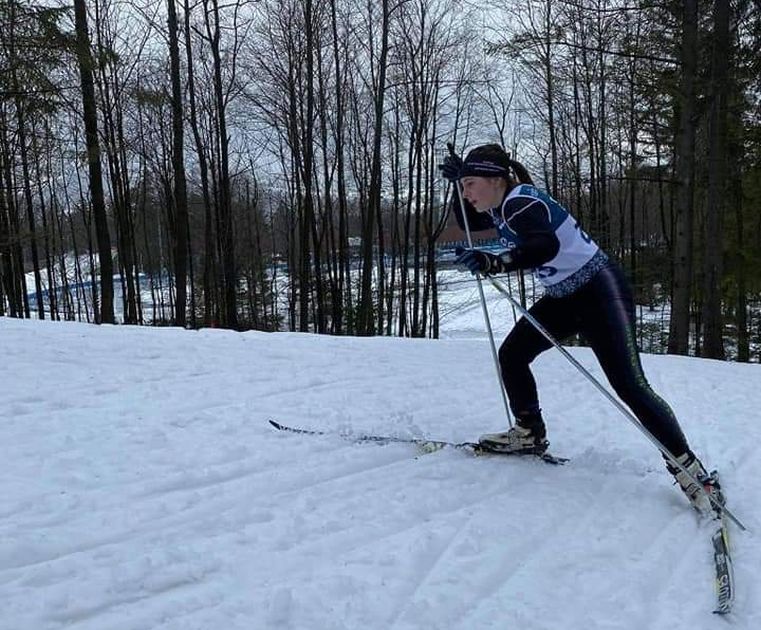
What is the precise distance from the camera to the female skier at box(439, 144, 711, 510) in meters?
3.24

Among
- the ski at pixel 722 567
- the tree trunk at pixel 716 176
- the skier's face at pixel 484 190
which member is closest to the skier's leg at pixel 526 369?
the skier's face at pixel 484 190

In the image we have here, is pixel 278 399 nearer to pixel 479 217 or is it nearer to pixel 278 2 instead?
pixel 479 217

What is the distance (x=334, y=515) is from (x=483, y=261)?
151 cm

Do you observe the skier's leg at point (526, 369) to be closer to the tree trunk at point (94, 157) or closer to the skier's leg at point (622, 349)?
the skier's leg at point (622, 349)

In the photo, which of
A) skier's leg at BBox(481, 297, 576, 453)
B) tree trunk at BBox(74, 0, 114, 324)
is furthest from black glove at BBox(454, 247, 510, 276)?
tree trunk at BBox(74, 0, 114, 324)

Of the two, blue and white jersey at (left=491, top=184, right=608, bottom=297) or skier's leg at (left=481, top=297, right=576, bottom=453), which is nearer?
blue and white jersey at (left=491, top=184, right=608, bottom=297)

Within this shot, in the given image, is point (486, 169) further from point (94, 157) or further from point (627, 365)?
point (94, 157)

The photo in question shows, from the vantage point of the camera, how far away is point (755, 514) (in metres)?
3.15

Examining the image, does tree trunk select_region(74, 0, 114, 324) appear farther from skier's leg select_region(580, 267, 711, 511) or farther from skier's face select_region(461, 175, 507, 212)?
skier's leg select_region(580, 267, 711, 511)

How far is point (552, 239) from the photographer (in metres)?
3.29

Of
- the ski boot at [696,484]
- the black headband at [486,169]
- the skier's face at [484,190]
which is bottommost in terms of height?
the ski boot at [696,484]

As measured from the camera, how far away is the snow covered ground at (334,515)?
2262 millimetres

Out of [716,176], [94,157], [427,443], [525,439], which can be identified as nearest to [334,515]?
[427,443]

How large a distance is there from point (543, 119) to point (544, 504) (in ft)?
73.9
